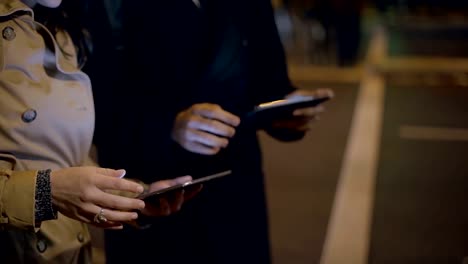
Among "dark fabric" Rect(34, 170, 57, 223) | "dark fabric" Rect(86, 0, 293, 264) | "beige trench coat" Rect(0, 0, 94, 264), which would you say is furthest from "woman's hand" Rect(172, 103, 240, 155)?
"dark fabric" Rect(34, 170, 57, 223)

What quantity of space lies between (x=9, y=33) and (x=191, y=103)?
295 millimetres

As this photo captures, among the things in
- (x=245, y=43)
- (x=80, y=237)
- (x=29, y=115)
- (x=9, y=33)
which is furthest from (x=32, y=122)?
(x=245, y=43)

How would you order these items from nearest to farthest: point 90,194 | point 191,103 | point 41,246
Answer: point 90,194, point 41,246, point 191,103

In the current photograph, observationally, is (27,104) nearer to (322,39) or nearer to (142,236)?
(142,236)

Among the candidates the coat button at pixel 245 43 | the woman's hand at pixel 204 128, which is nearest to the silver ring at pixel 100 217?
the woman's hand at pixel 204 128

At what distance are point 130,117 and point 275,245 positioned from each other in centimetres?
171

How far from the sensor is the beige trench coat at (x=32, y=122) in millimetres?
643

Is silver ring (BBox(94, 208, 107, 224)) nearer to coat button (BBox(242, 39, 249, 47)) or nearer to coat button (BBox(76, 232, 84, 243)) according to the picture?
coat button (BBox(76, 232, 84, 243))

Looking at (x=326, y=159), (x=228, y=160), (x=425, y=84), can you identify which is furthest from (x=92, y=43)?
(x=425, y=84)

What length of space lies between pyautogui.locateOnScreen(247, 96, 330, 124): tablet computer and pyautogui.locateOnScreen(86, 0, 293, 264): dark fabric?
0.02 m

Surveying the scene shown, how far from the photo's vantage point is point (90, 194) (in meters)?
0.63

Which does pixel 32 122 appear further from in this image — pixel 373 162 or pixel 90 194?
pixel 373 162

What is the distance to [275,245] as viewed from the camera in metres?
2.47

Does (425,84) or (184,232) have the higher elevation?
(184,232)
